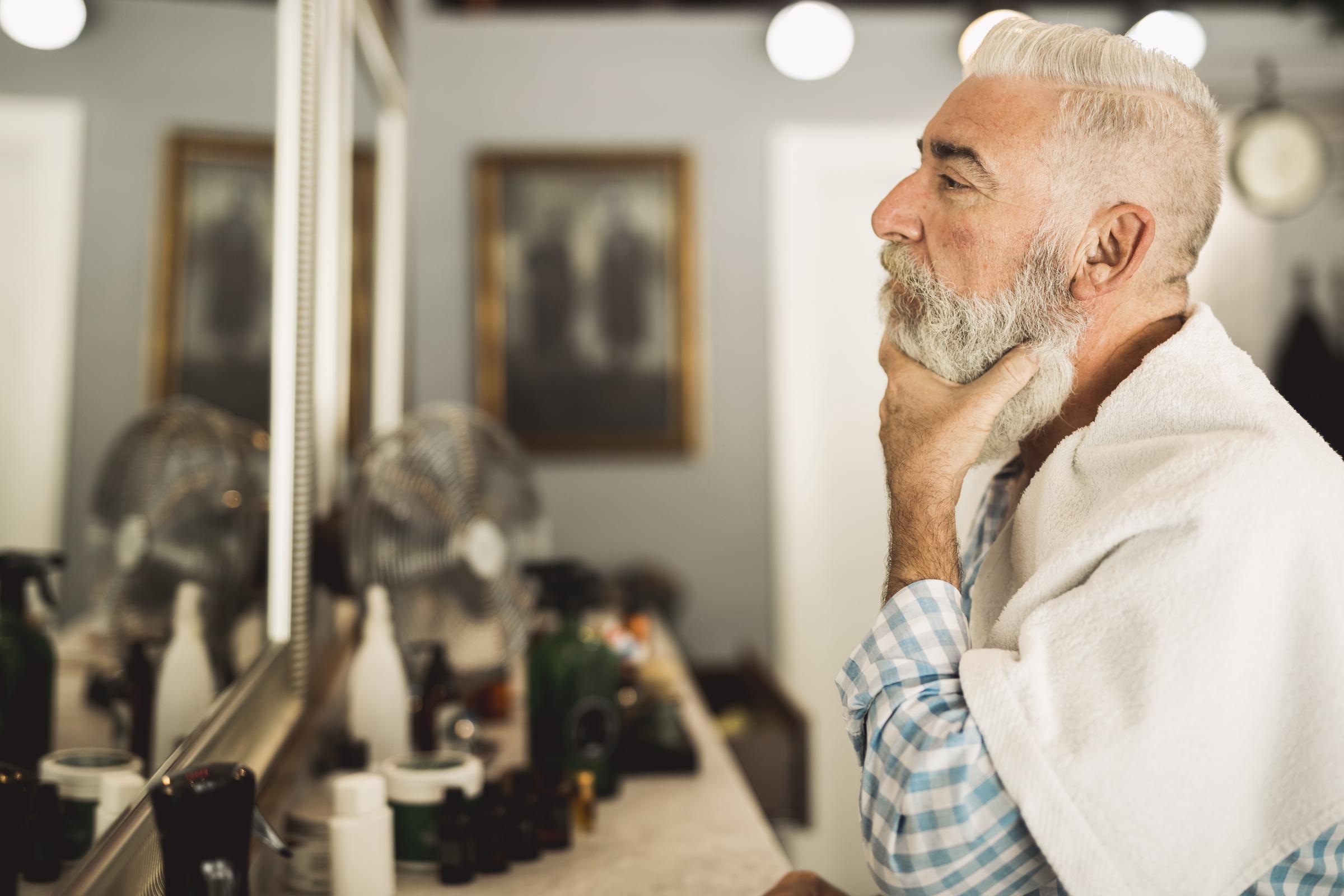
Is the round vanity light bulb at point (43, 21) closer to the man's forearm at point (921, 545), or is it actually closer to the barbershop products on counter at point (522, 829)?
the man's forearm at point (921, 545)

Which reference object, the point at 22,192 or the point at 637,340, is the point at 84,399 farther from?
the point at 637,340

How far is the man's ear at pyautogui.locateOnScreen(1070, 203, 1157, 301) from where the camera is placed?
997 millimetres

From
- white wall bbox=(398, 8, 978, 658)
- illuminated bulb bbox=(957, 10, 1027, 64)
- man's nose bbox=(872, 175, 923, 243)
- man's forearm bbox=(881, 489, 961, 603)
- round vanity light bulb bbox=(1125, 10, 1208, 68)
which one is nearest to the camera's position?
man's forearm bbox=(881, 489, 961, 603)

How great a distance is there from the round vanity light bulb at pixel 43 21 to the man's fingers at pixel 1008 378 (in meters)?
0.89

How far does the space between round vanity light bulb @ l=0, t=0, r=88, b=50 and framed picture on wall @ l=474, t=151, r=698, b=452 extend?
2378mm

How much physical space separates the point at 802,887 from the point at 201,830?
619 mm

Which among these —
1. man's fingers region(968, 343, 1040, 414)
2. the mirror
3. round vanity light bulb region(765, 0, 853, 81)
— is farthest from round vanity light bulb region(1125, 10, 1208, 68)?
the mirror

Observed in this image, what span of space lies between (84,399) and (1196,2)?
368cm

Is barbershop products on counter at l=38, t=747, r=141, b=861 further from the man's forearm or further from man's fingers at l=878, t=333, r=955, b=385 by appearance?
man's fingers at l=878, t=333, r=955, b=385

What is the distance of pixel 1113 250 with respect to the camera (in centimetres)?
102

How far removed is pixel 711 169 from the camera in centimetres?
338

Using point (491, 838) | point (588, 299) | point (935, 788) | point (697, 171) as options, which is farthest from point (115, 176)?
point (697, 171)

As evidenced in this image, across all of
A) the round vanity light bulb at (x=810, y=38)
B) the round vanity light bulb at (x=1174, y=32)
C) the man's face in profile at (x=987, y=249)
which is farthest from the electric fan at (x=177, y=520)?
the round vanity light bulb at (x=1174, y=32)

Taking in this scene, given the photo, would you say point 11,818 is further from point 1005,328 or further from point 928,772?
point 1005,328
